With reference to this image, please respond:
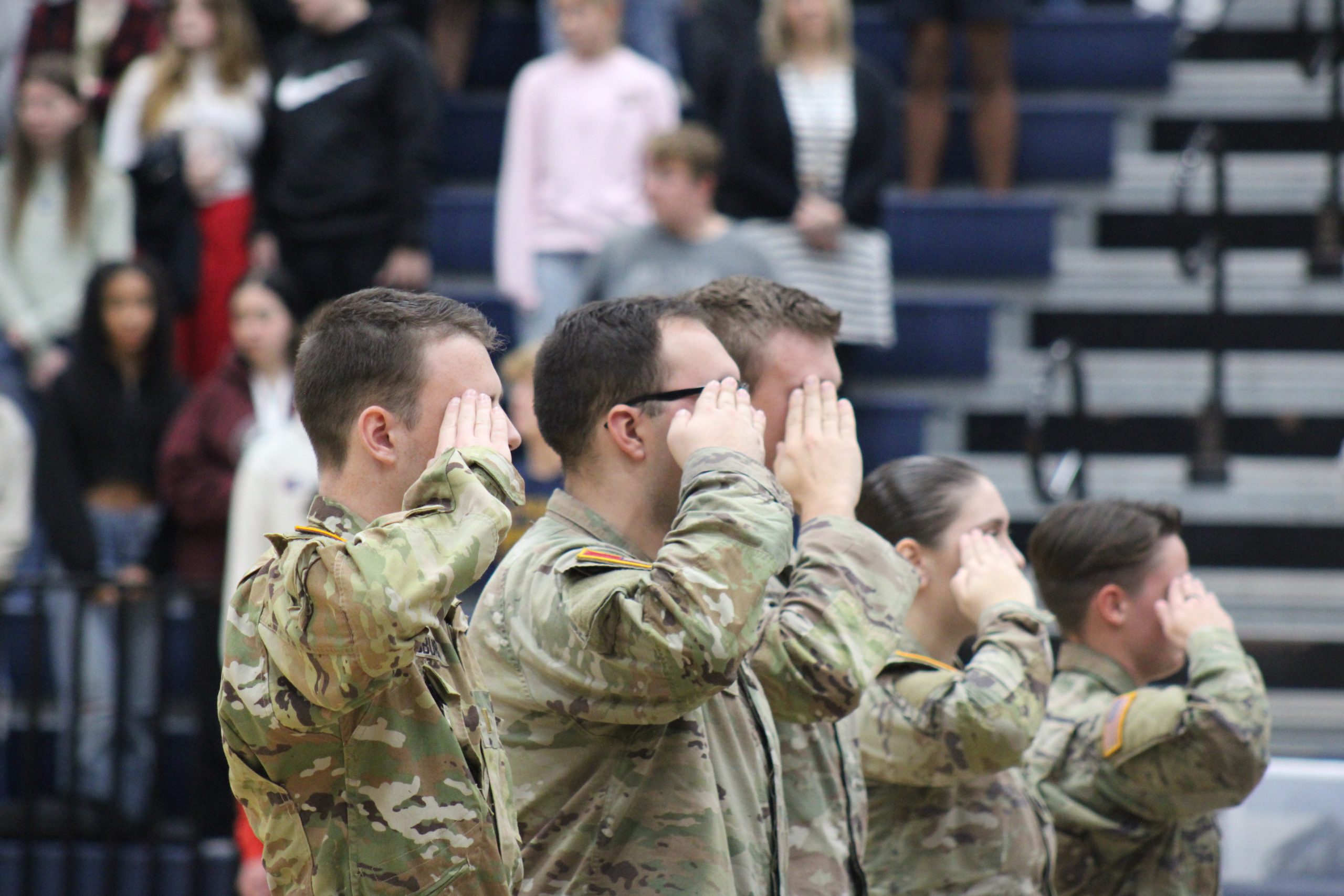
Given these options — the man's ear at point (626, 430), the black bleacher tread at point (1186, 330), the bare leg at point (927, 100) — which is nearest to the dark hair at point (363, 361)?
the man's ear at point (626, 430)

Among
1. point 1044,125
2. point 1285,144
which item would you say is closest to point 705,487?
point 1044,125

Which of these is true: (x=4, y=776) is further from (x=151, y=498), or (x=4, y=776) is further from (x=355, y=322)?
(x=355, y=322)

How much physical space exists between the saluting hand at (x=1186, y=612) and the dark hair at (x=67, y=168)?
4.53 m

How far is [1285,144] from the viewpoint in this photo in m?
7.02

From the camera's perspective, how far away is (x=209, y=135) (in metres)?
6.13

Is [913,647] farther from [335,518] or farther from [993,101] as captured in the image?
[993,101]

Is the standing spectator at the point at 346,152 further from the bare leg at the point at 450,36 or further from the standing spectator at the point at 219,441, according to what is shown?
the bare leg at the point at 450,36

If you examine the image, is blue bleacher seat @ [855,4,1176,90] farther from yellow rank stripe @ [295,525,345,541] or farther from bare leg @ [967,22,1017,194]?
yellow rank stripe @ [295,525,345,541]

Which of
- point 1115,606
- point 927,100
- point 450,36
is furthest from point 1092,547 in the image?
point 450,36

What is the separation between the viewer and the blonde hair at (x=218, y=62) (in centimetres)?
621

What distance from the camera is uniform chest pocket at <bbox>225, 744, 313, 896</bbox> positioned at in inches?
74.7

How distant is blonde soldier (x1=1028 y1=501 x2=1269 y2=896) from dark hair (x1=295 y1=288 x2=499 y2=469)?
55.8 inches

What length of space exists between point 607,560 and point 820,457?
0.42 metres

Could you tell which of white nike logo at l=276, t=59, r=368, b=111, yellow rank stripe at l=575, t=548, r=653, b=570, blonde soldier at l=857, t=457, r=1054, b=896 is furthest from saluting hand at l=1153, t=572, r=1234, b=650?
white nike logo at l=276, t=59, r=368, b=111
